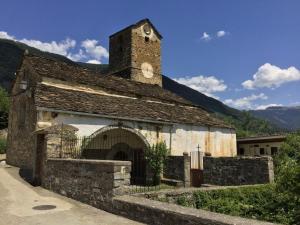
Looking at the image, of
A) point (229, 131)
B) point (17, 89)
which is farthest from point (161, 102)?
point (17, 89)

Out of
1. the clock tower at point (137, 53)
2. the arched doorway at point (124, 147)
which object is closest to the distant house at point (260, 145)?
the clock tower at point (137, 53)

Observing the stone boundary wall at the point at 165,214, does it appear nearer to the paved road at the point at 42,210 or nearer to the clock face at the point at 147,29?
the paved road at the point at 42,210

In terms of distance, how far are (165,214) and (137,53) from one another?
83.3 feet

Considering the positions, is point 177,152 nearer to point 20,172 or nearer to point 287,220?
point 20,172

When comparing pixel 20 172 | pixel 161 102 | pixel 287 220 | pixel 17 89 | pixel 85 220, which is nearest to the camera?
pixel 85 220

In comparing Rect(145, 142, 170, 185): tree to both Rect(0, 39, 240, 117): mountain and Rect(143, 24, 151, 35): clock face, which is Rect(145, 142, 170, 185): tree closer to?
Rect(143, 24, 151, 35): clock face

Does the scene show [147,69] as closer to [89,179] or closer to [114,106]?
[114,106]

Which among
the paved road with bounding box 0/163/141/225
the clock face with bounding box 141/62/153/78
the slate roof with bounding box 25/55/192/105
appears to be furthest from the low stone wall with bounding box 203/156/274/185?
the clock face with bounding box 141/62/153/78

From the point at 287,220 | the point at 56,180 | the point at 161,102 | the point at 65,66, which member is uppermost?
the point at 65,66

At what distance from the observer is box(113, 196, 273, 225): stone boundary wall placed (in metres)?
5.34

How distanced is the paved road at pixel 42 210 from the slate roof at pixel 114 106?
13.4 feet

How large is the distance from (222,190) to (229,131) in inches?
575

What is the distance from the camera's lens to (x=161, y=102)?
23469 mm

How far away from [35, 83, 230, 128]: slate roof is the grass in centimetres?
723
